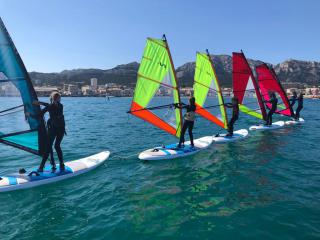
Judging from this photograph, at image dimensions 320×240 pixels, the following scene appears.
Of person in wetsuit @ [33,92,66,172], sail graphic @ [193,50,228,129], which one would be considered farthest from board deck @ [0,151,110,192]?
sail graphic @ [193,50,228,129]

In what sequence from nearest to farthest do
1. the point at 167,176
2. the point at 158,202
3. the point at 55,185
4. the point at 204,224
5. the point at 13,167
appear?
the point at 204,224 → the point at 158,202 → the point at 55,185 → the point at 167,176 → the point at 13,167

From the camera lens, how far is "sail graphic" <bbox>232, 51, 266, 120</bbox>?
21.2 meters

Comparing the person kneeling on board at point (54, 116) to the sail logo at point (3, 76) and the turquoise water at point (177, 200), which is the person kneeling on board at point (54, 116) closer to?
the sail logo at point (3, 76)

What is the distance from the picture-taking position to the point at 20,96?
985 centimetres

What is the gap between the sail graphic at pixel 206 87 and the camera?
57.8 feet

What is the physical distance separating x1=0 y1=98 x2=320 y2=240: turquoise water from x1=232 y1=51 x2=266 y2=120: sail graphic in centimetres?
855

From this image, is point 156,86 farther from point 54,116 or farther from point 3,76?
point 3,76

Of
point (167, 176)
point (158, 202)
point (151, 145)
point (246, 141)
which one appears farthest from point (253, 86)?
point (158, 202)

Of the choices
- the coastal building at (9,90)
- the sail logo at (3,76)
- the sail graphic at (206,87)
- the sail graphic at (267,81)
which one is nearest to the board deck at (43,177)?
the coastal building at (9,90)

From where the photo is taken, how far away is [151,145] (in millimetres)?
17234

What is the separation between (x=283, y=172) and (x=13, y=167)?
38.0 ft

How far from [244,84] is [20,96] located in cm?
1673

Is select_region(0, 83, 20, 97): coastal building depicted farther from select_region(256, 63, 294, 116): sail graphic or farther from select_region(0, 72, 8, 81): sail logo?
select_region(256, 63, 294, 116): sail graphic

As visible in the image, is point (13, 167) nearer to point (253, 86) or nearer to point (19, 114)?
point (19, 114)
